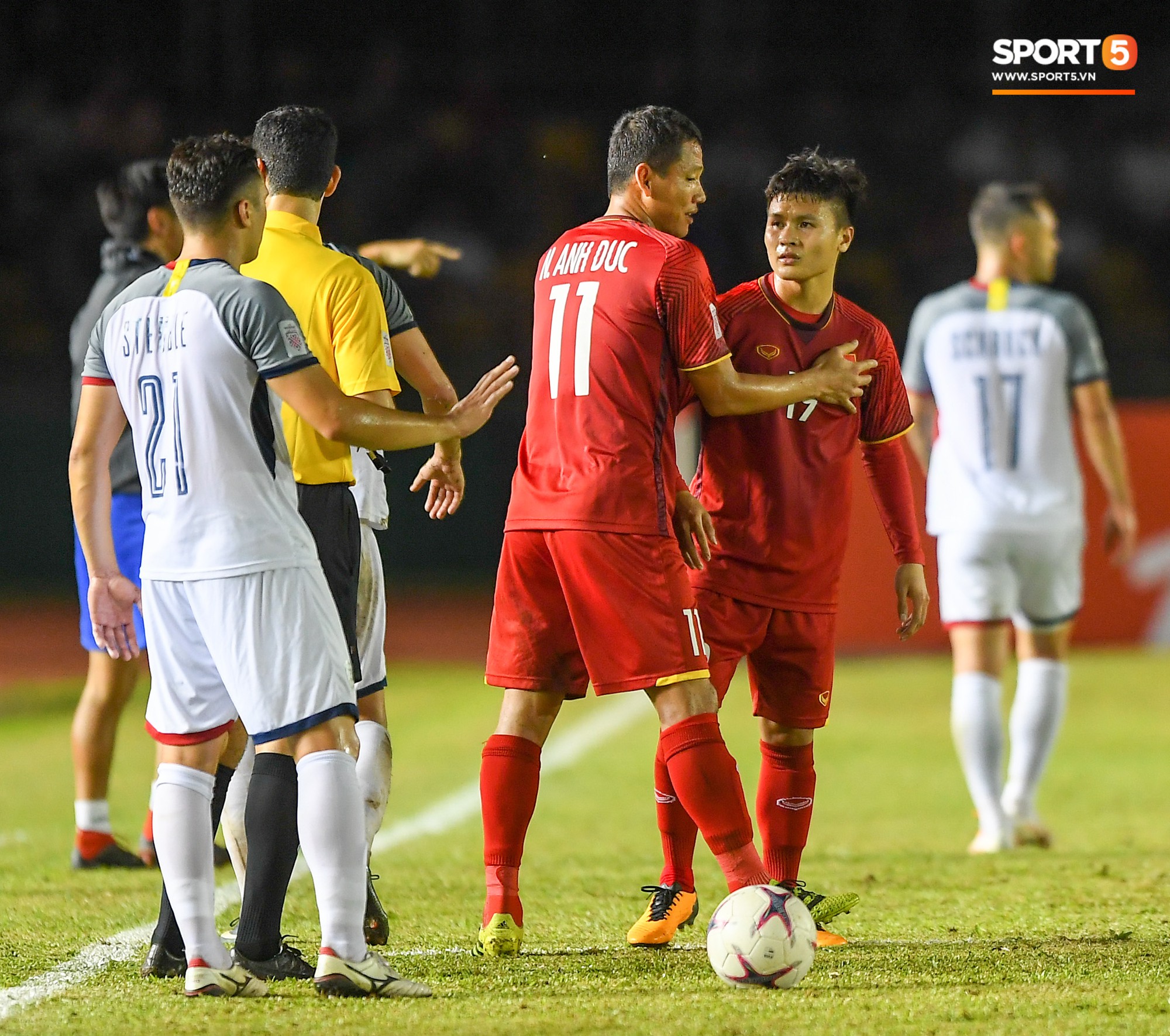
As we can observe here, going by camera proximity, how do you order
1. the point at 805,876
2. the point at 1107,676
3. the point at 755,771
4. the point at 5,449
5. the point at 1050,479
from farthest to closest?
A: 1. the point at 5,449
2. the point at 1107,676
3. the point at 755,771
4. the point at 1050,479
5. the point at 805,876

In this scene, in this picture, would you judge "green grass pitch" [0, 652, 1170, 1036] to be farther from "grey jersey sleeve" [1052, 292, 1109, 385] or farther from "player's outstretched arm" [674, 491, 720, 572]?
"grey jersey sleeve" [1052, 292, 1109, 385]

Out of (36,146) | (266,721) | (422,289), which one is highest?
(36,146)

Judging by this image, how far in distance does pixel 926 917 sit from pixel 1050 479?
104 inches

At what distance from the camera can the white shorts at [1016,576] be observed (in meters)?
6.52

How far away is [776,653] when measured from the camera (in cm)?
441

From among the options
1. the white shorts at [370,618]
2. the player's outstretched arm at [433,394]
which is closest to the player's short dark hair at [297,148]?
the player's outstretched arm at [433,394]

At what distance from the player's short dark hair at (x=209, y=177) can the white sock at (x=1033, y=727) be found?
13.6 ft

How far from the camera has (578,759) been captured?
9.45 meters

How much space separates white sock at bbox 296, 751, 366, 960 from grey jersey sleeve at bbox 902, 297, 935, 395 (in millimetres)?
3957

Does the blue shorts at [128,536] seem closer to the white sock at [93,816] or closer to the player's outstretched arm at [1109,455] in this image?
the white sock at [93,816]

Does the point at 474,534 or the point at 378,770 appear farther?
the point at 474,534

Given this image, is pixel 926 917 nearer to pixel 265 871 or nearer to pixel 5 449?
pixel 265 871

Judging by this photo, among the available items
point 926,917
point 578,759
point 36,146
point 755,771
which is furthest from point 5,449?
point 926,917

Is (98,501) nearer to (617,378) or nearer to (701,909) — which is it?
(617,378)
